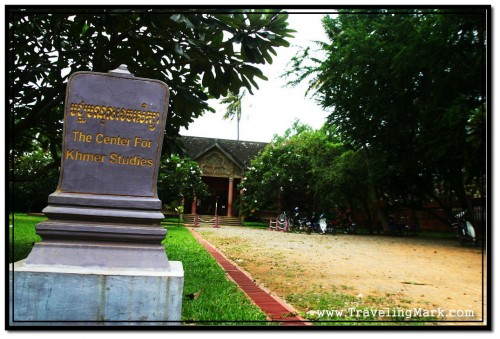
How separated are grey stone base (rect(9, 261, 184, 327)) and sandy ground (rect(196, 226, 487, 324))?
5.09ft

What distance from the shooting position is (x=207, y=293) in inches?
180

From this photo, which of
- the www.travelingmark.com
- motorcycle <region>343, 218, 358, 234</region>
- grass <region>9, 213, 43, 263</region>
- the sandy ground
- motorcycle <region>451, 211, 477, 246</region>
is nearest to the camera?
the www.travelingmark.com

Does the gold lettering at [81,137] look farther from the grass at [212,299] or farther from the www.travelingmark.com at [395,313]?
the www.travelingmark.com at [395,313]

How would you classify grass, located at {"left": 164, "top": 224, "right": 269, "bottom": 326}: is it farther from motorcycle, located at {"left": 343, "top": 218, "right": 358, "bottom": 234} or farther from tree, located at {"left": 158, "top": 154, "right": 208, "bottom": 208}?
motorcycle, located at {"left": 343, "top": 218, "right": 358, "bottom": 234}

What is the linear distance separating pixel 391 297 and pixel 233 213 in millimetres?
2831

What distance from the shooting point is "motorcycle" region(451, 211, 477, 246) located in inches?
187

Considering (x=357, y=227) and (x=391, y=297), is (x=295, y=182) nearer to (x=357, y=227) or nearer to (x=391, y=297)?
(x=357, y=227)

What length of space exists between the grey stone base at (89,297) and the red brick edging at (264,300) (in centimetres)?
97

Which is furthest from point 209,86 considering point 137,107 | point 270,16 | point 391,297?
point 391,297

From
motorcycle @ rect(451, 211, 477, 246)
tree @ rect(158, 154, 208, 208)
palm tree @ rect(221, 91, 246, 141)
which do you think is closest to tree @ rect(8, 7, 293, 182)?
palm tree @ rect(221, 91, 246, 141)

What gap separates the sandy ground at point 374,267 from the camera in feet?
15.1

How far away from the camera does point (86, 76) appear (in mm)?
3588

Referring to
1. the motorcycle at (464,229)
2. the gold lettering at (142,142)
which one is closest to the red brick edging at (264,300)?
the gold lettering at (142,142)

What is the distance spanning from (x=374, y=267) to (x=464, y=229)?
198 centimetres
